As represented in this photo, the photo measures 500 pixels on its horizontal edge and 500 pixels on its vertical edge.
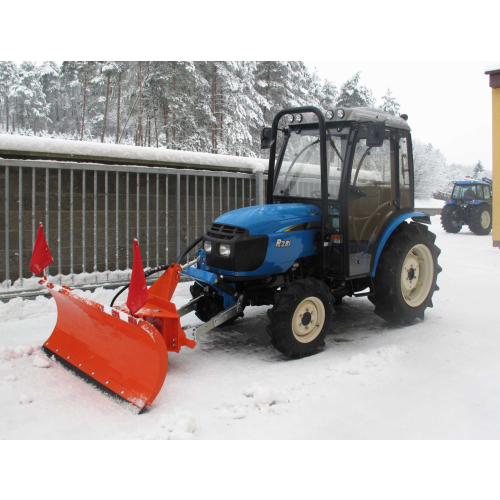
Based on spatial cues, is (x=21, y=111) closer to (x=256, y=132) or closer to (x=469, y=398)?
(x=256, y=132)

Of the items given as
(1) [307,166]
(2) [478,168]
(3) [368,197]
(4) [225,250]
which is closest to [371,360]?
(4) [225,250]

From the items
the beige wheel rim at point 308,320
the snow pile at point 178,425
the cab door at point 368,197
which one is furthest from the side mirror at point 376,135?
the snow pile at point 178,425

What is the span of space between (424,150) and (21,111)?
4434 centimetres

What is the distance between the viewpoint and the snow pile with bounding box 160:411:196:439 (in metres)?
3.12

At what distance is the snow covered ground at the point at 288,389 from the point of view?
10.6 ft

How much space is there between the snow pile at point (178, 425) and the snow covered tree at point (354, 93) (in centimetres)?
3666

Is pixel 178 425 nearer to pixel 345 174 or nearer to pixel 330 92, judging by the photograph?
pixel 345 174

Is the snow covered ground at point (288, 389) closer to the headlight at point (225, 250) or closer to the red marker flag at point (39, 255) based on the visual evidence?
the red marker flag at point (39, 255)

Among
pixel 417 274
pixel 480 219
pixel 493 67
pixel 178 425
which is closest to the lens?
pixel 178 425

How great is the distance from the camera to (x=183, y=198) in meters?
7.79

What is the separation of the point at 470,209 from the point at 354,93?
21.7 metres

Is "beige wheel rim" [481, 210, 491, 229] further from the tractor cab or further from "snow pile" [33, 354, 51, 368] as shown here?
"snow pile" [33, 354, 51, 368]

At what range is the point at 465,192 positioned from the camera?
18844 millimetres

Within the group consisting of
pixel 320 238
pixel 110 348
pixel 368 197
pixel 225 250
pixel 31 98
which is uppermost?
pixel 31 98
